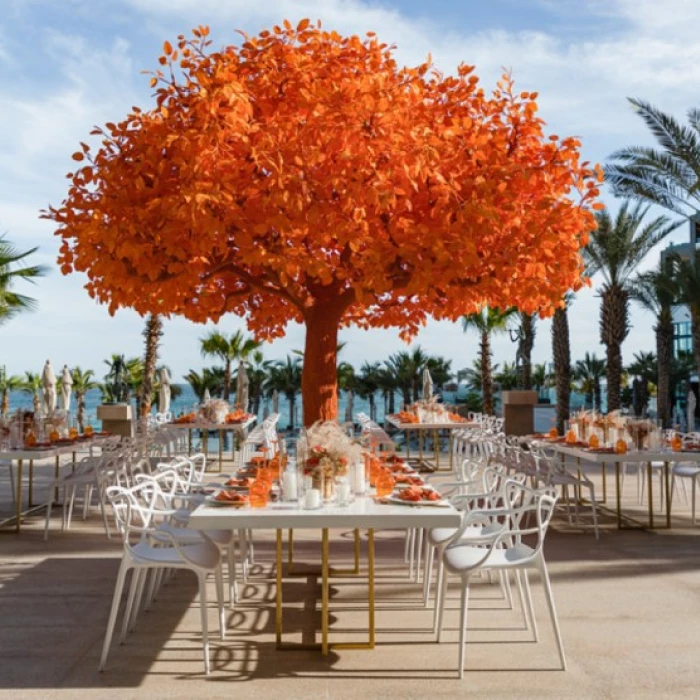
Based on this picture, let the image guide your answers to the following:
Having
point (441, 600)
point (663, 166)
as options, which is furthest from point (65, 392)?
point (441, 600)

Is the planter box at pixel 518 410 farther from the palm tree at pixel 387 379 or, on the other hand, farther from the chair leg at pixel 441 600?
the palm tree at pixel 387 379

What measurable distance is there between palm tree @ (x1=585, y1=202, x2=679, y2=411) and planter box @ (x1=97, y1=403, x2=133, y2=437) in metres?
10.7

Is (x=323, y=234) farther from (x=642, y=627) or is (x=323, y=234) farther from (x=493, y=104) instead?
(x=642, y=627)

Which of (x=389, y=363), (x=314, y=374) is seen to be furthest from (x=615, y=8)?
(x=389, y=363)

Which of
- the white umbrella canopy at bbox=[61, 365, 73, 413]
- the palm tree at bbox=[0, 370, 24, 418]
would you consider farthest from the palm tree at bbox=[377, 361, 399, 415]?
the white umbrella canopy at bbox=[61, 365, 73, 413]

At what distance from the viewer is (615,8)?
9.45m

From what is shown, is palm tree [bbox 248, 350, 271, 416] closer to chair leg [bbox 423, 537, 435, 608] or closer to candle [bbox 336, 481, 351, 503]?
chair leg [bbox 423, 537, 435, 608]

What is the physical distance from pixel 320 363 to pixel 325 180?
7.02 ft

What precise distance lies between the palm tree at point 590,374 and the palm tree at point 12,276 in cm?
3055

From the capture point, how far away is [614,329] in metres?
21.3

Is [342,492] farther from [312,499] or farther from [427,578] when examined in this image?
[427,578]

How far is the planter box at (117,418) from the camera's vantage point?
18.1m

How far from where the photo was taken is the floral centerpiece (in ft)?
18.5

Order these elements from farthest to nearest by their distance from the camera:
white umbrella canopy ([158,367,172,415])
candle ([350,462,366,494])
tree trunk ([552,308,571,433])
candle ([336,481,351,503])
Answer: tree trunk ([552,308,571,433]), white umbrella canopy ([158,367,172,415]), candle ([350,462,366,494]), candle ([336,481,351,503])
